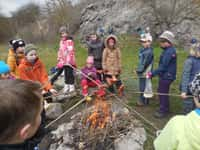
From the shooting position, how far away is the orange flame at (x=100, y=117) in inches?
163

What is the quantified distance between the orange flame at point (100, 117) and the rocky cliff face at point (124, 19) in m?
9.88

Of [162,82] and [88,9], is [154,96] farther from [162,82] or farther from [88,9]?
[88,9]

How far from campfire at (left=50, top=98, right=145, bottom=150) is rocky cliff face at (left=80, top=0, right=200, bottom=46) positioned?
9907 mm

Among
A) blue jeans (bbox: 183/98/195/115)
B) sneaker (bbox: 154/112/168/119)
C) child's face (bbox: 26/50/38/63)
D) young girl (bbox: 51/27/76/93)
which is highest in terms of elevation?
child's face (bbox: 26/50/38/63)

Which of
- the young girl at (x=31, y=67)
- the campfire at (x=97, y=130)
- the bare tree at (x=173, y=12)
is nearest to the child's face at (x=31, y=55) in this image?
the young girl at (x=31, y=67)

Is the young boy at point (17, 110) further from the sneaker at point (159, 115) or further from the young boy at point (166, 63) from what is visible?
the sneaker at point (159, 115)

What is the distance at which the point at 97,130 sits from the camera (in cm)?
404

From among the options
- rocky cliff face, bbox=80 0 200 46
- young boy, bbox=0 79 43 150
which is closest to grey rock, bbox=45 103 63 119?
young boy, bbox=0 79 43 150

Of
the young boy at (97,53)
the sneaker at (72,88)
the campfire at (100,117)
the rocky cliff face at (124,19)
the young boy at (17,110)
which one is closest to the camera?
the young boy at (17,110)

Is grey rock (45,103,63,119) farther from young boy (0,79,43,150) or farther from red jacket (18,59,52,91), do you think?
young boy (0,79,43,150)

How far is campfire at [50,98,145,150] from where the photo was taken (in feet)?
12.9

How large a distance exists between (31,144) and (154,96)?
179 inches

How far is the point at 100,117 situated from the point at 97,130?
0.89 ft

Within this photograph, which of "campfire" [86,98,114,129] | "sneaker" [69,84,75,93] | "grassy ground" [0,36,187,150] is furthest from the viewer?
"sneaker" [69,84,75,93]
